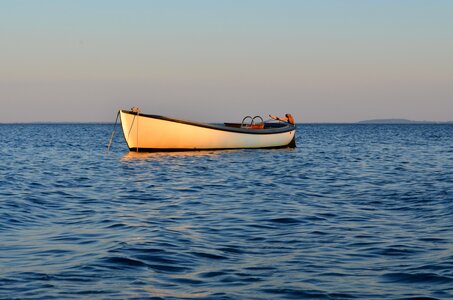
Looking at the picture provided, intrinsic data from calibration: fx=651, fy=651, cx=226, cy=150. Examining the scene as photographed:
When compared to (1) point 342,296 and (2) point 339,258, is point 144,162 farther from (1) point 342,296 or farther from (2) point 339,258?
(1) point 342,296

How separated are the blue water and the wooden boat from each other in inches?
510

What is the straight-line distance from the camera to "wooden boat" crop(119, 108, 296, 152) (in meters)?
32.6

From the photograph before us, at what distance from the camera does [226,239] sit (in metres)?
9.57

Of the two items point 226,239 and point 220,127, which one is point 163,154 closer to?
point 220,127

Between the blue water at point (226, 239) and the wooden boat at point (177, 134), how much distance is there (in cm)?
1296

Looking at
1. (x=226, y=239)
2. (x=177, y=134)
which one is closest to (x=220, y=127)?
(x=177, y=134)

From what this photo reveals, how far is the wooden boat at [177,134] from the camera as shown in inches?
1283

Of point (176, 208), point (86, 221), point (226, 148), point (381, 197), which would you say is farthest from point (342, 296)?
point (226, 148)

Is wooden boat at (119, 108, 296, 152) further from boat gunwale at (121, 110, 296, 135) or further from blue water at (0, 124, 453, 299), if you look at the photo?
blue water at (0, 124, 453, 299)

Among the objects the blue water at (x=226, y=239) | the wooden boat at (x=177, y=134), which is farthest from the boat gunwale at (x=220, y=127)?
the blue water at (x=226, y=239)

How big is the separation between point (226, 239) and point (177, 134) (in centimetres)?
2406

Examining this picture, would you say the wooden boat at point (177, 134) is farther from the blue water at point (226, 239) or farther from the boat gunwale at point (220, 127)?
the blue water at point (226, 239)

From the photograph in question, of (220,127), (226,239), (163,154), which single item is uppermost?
(220,127)

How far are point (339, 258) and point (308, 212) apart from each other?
4.54 m
